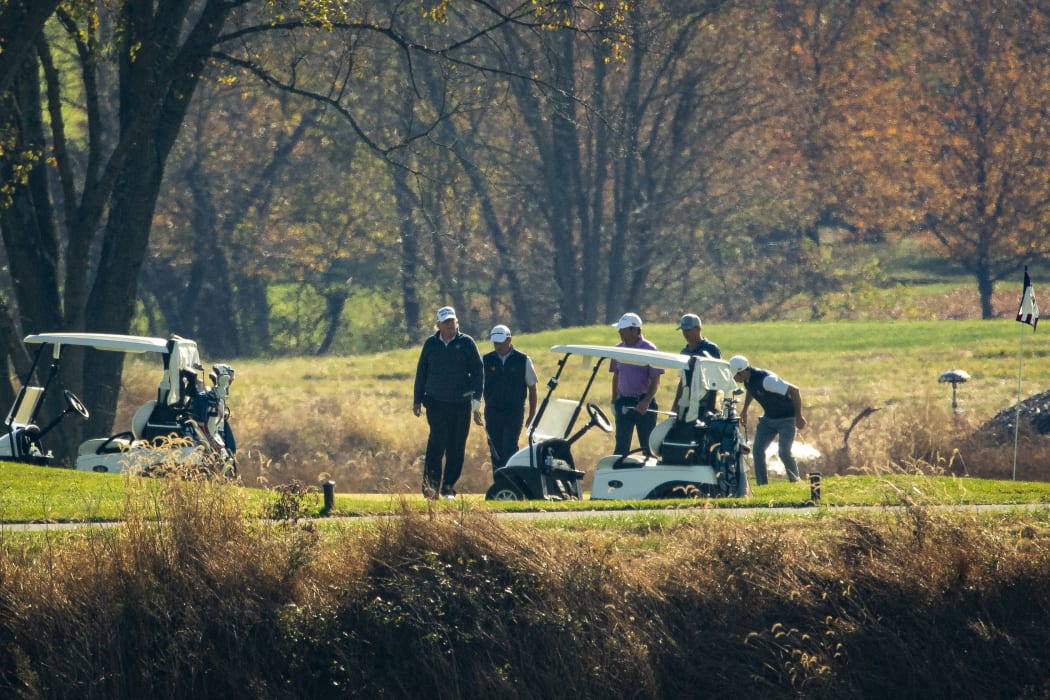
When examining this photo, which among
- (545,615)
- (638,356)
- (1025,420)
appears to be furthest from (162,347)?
(1025,420)

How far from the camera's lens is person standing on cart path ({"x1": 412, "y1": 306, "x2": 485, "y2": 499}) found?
629 inches

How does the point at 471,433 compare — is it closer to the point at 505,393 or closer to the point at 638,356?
the point at 505,393

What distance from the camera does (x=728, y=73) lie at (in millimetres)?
43375

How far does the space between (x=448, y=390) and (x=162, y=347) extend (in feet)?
10.2

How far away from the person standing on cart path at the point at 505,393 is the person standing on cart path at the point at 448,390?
635mm

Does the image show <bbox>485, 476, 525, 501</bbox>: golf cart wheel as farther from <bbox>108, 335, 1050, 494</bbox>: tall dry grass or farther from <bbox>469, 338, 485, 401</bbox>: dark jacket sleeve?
<bbox>108, 335, 1050, 494</bbox>: tall dry grass

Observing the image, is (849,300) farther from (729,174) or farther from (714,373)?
(714,373)

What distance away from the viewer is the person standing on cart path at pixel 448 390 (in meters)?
16.0

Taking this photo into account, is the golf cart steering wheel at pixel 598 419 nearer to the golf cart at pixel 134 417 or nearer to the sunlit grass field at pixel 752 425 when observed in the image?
the sunlit grass field at pixel 752 425

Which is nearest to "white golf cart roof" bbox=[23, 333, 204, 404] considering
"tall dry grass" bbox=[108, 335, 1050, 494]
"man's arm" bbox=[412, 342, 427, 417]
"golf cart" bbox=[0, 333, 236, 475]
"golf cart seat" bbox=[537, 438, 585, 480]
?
"golf cart" bbox=[0, 333, 236, 475]

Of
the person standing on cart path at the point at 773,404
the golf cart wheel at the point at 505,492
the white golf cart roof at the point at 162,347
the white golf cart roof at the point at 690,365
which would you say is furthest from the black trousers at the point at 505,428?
the white golf cart roof at the point at 162,347

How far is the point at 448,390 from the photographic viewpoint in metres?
16.0

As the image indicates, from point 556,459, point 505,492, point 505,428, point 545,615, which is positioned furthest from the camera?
point 505,428

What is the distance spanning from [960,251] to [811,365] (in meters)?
14.7
